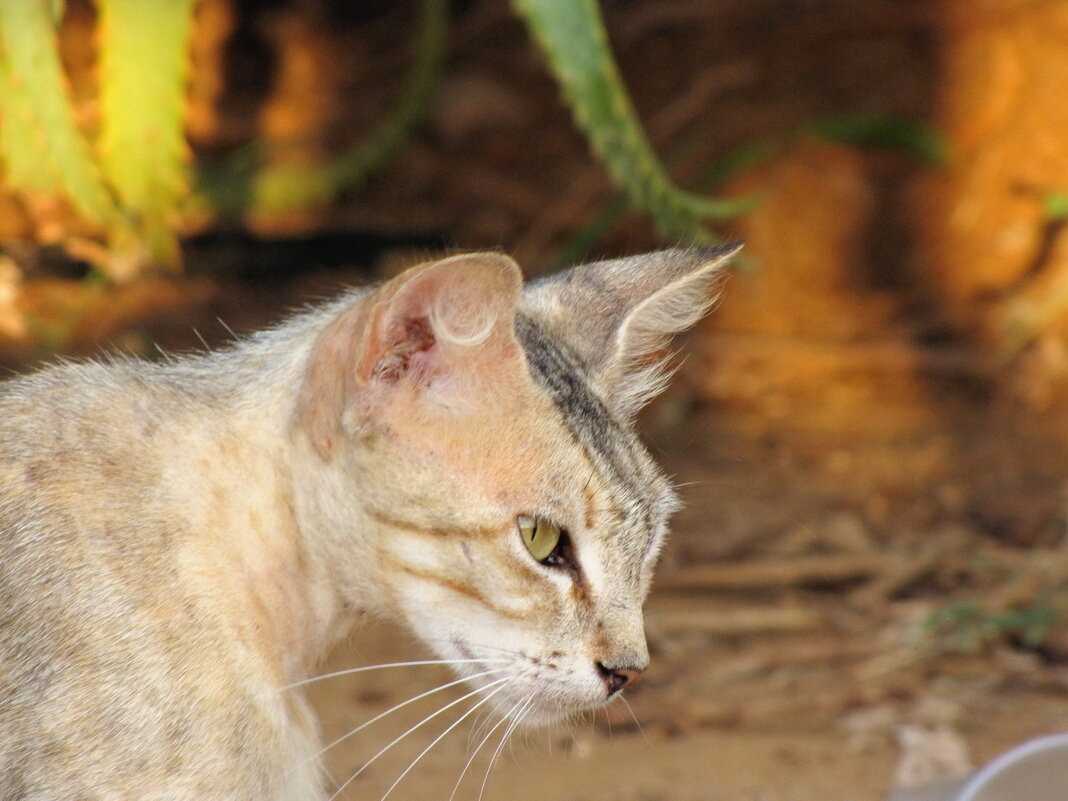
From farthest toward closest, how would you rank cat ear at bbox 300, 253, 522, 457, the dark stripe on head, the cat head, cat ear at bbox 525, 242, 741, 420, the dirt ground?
the dirt ground < cat ear at bbox 525, 242, 741, 420 < the dark stripe on head < the cat head < cat ear at bbox 300, 253, 522, 457

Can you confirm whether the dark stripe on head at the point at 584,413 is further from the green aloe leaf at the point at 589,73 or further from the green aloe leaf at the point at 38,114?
the green aloe leaf at the point at 38,114

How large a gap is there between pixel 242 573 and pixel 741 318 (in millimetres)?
3699

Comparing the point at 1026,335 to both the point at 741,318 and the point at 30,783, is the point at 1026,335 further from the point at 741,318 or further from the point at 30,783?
the point at 30,783

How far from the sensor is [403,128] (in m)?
4.99

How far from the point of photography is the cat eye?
196cm

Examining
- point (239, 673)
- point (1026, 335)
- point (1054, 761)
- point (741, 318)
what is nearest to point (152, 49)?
point (239, 673)

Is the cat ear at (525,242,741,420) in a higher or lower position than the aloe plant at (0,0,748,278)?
lower

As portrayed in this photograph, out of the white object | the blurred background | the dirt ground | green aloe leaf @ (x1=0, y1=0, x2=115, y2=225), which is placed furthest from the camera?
the blurred background

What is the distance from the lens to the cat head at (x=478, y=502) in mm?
1938

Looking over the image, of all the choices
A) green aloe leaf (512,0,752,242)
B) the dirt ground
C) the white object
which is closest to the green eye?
the dirt ground

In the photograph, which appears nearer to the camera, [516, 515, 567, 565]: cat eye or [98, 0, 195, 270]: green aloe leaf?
[516, 515, 567, 565]: cat eye

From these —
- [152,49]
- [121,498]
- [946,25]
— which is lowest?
[121,498]

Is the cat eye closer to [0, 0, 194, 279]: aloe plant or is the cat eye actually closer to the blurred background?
the blurred background

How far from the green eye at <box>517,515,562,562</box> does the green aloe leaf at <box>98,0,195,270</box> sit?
179cm
